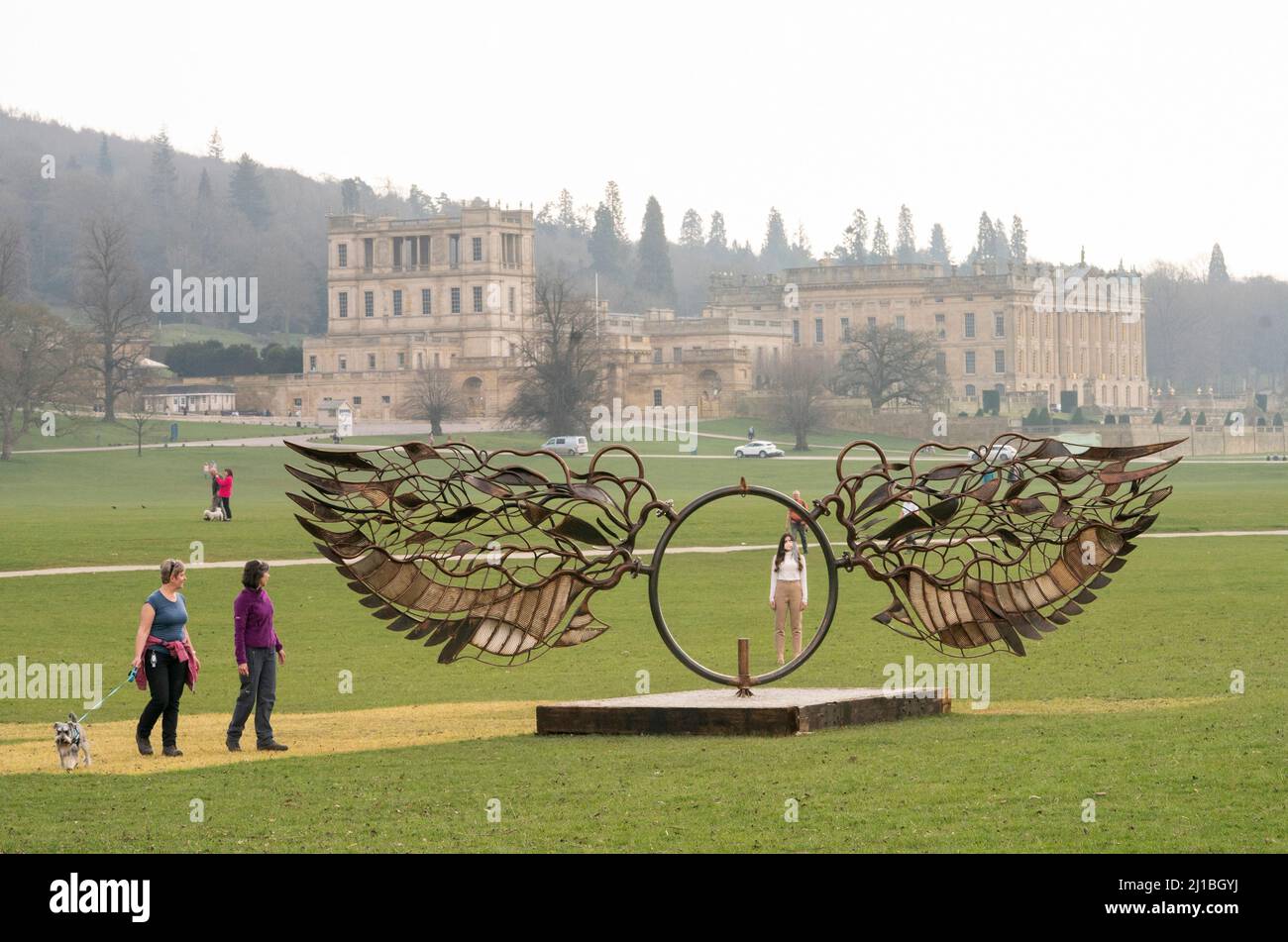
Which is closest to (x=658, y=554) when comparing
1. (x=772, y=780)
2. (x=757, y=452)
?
(x=772, y=780)

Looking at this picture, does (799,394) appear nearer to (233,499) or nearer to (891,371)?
(891,371)

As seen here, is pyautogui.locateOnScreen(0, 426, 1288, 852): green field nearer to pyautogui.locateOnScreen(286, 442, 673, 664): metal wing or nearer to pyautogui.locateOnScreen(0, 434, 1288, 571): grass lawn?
pyautogui.locateOnScreen(286, 442, 673, 664): metal wing

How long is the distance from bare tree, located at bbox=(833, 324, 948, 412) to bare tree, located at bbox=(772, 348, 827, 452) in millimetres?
1966

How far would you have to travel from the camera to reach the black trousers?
17.7 m

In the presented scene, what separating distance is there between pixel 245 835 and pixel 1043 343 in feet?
505

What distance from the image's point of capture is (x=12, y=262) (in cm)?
13125

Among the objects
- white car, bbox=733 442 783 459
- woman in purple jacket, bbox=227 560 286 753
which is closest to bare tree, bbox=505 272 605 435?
white car, bbox=733 442 783 459

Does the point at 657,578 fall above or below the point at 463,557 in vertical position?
below

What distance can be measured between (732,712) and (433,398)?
341 ft

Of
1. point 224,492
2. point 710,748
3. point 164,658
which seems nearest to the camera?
point 710,748

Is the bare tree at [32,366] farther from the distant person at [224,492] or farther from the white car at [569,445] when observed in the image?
the distant person at [224,492]

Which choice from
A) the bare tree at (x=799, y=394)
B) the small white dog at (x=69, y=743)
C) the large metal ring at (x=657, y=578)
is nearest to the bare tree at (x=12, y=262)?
the bare tree at (x=799, y=394)
